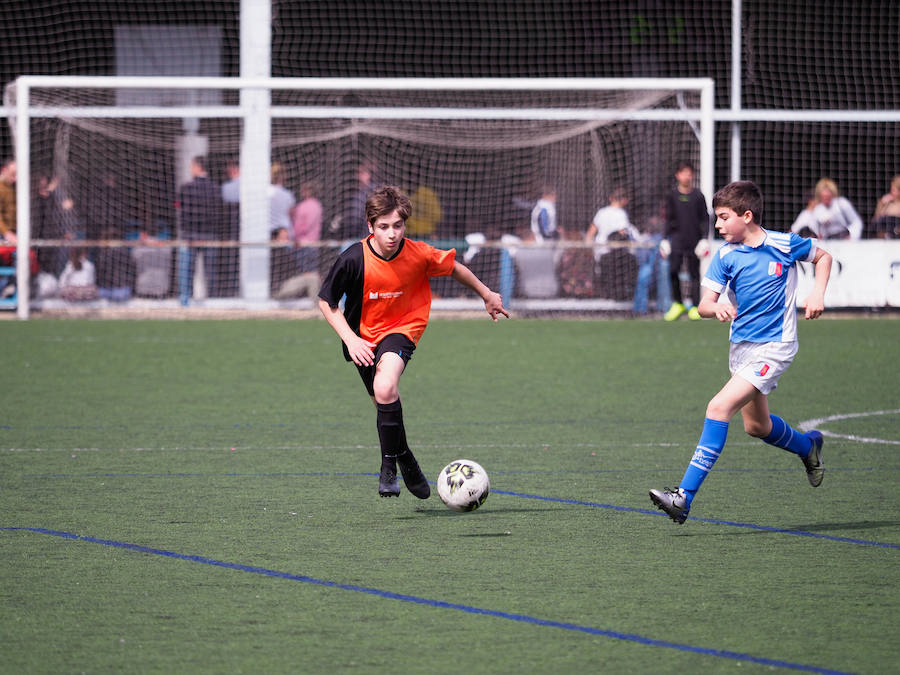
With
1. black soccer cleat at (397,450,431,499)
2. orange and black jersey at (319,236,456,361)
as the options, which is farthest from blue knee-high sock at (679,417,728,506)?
orange and black jersey at (319,236,456,361)

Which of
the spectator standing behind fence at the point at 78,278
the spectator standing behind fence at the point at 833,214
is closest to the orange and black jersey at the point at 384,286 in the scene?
the spectator standing behind fence at the point at 78,278

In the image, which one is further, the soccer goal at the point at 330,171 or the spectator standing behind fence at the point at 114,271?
the spectator standing behind fence at the point at 114,271

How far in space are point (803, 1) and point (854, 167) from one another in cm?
280

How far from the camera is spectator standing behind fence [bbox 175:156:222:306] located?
758 inches

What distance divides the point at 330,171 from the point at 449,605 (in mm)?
15736

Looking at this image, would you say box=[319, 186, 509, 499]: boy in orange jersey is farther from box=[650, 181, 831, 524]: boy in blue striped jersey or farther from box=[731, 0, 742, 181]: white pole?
box=[731, 0, 742, 181]: white pole

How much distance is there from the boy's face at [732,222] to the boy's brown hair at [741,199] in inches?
0.6

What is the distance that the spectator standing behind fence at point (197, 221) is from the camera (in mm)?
A: 19250

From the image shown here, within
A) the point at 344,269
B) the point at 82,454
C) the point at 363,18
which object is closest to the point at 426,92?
the point at 363,18

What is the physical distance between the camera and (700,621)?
438 cm

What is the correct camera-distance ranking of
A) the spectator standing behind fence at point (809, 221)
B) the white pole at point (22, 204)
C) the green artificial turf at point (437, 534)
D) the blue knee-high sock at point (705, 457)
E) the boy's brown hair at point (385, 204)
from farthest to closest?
the spectator standing behind fence at point (809, 221)
the white pole at point (22, 204)
the boy's brown hair at point (385, 204)
the blue knee-high sock at point (705, 457)
the green artificial turf at point (437, 534)

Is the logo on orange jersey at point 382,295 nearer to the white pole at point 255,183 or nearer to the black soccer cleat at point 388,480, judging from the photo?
the black soccer cleat at point 388,480

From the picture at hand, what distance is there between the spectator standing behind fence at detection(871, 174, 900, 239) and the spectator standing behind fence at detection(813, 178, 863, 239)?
408mm

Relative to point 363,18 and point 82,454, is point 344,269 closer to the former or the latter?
point 82,454
